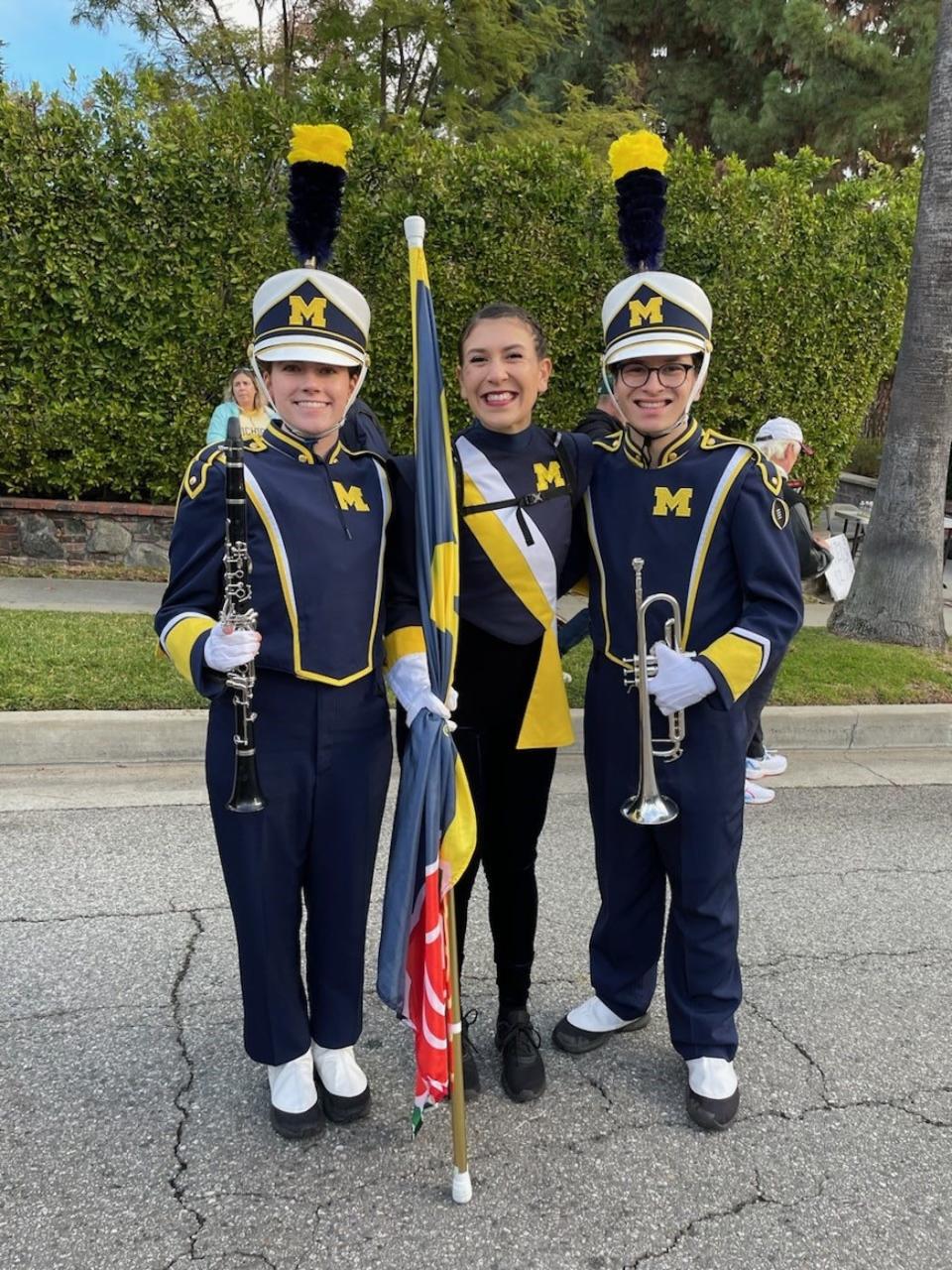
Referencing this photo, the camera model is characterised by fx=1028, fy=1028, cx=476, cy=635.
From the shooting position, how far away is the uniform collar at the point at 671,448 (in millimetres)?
2629

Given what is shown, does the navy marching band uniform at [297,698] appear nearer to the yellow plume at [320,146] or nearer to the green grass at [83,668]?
the yellow plume at [320,146]

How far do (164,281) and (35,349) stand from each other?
1.19 meters

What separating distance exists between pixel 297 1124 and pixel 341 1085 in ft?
0.46

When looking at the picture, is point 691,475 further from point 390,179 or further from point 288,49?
point 288,49

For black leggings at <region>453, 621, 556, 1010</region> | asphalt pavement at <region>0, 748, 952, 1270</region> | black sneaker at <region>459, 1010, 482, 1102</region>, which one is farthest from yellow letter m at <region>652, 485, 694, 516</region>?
asphalt pavement at <region>0, 748, 952, 1270</region>

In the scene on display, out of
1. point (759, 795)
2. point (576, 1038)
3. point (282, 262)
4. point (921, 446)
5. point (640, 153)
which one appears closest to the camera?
point (640, 153)

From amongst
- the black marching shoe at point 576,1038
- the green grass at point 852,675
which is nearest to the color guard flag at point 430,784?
the black marching shoe at point 576,1038

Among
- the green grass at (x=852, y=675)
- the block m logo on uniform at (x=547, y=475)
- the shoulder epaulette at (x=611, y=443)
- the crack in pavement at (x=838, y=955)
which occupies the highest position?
the shoulder epaulette at (x=611, y=443)

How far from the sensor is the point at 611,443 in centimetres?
280

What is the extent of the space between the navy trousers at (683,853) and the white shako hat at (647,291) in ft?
2.72

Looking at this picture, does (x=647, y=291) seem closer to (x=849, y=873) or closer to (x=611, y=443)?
(x=611, y=443)

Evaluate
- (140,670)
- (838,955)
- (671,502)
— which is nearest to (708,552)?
(671,502)

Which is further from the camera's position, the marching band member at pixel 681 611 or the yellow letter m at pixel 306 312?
the marching band member at pixel 681 611

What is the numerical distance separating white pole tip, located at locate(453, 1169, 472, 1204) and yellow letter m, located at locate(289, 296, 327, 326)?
2.01 metres
